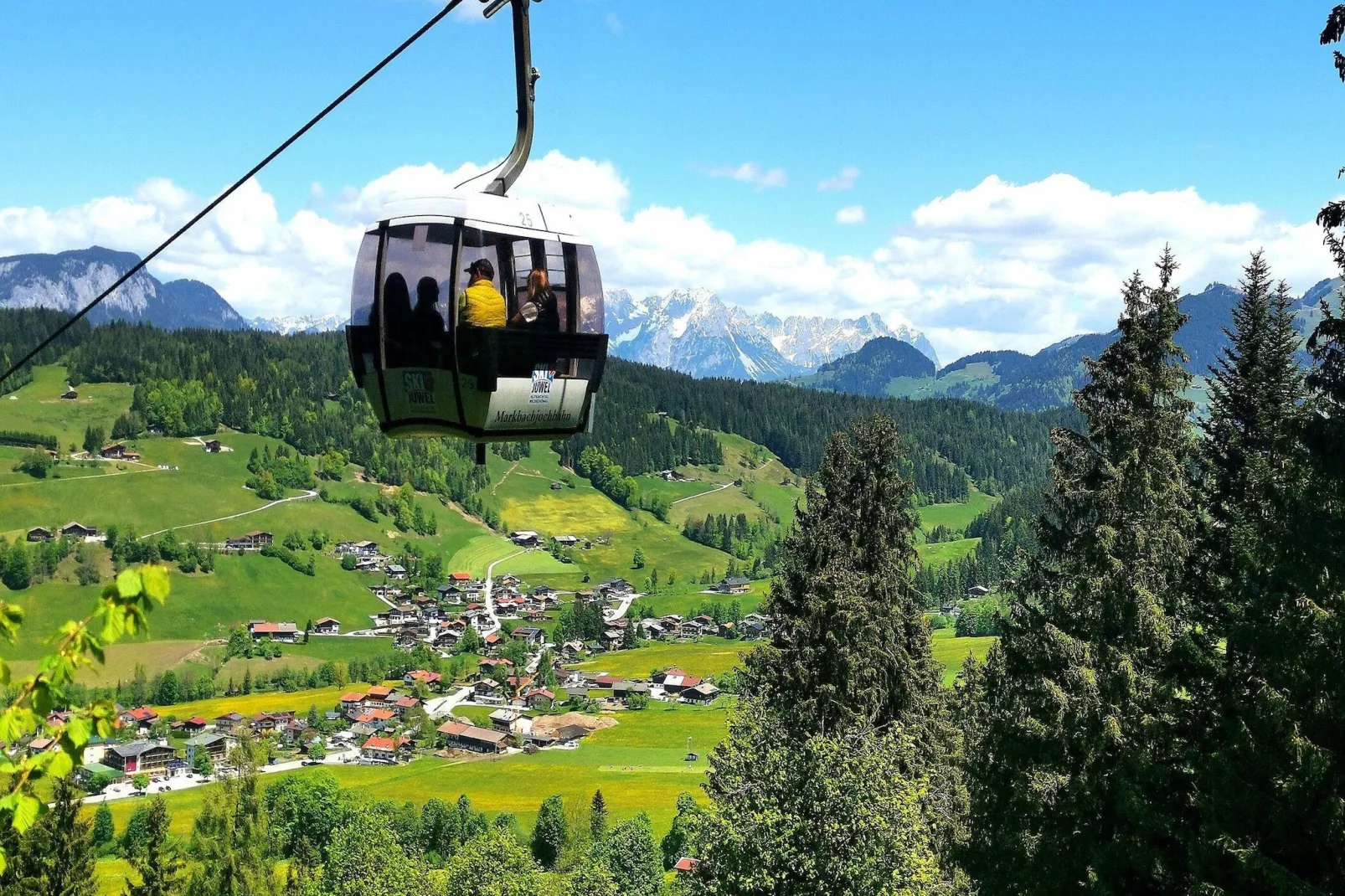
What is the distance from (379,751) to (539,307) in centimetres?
12373

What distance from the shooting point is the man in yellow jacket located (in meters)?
11.7

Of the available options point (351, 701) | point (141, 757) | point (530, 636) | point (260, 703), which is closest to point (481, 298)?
point (141, 757)

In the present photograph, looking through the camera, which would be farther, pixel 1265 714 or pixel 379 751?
pixel 379 751

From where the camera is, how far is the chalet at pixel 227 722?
134887 millimetres

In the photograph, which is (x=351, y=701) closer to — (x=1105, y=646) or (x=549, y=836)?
(x=549, y=836)

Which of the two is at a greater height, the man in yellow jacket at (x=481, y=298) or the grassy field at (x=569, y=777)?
the man in yellow jacket at (x=481, y=298)

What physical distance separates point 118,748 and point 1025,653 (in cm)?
12781

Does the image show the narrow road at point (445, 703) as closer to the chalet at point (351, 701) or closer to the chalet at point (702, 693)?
the chalet at point (351, 701)

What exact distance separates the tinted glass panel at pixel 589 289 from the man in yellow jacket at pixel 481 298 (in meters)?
1.11

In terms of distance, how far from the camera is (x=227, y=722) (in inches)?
5423

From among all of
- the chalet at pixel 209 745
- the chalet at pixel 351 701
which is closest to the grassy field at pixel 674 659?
the chalet at pixel 351 701

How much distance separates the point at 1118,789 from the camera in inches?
736

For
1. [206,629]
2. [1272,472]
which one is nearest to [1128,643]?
[1272,472]

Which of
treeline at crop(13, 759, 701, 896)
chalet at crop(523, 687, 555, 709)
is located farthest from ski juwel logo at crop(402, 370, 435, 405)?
chalet at crop(523, 687, 555, 709)
